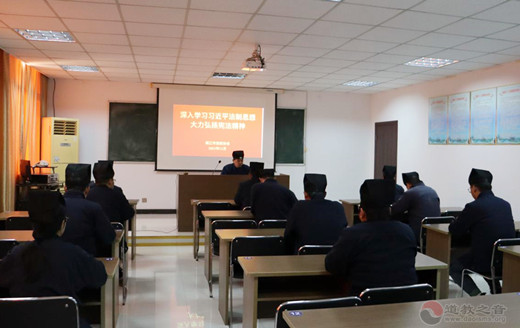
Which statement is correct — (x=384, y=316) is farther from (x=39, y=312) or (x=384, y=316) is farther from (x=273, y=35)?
(x=273, y=35)

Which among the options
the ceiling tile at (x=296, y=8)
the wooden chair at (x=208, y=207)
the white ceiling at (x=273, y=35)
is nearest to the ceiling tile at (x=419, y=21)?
the white ceiling at (x=273, y=35)

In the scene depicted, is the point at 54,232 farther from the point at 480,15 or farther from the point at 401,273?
the point at 480,15

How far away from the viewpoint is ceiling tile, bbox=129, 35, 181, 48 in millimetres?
5777

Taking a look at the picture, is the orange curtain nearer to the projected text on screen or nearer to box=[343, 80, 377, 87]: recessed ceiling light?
the projected text on screen

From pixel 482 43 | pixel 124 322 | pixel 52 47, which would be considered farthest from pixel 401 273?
pixel 52 47

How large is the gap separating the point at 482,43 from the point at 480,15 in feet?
4.04

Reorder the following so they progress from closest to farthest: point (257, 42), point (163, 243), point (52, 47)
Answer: point (257, 42) → point (52, 47) → point (163, 243)

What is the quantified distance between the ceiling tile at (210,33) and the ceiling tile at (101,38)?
3.02 feet

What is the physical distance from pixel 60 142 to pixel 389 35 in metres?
6.61

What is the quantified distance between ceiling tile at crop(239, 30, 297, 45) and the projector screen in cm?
419

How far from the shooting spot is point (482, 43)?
5590 millimetres

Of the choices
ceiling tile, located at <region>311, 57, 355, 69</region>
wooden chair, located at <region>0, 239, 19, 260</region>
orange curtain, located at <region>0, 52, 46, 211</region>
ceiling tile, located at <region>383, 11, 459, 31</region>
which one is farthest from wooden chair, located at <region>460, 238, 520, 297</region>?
orange curtain, located at <region>0, 52, 46, 211</region>

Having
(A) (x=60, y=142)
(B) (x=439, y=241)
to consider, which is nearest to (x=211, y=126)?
(A) (x=60, y=142)

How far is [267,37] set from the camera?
18.4 feet
